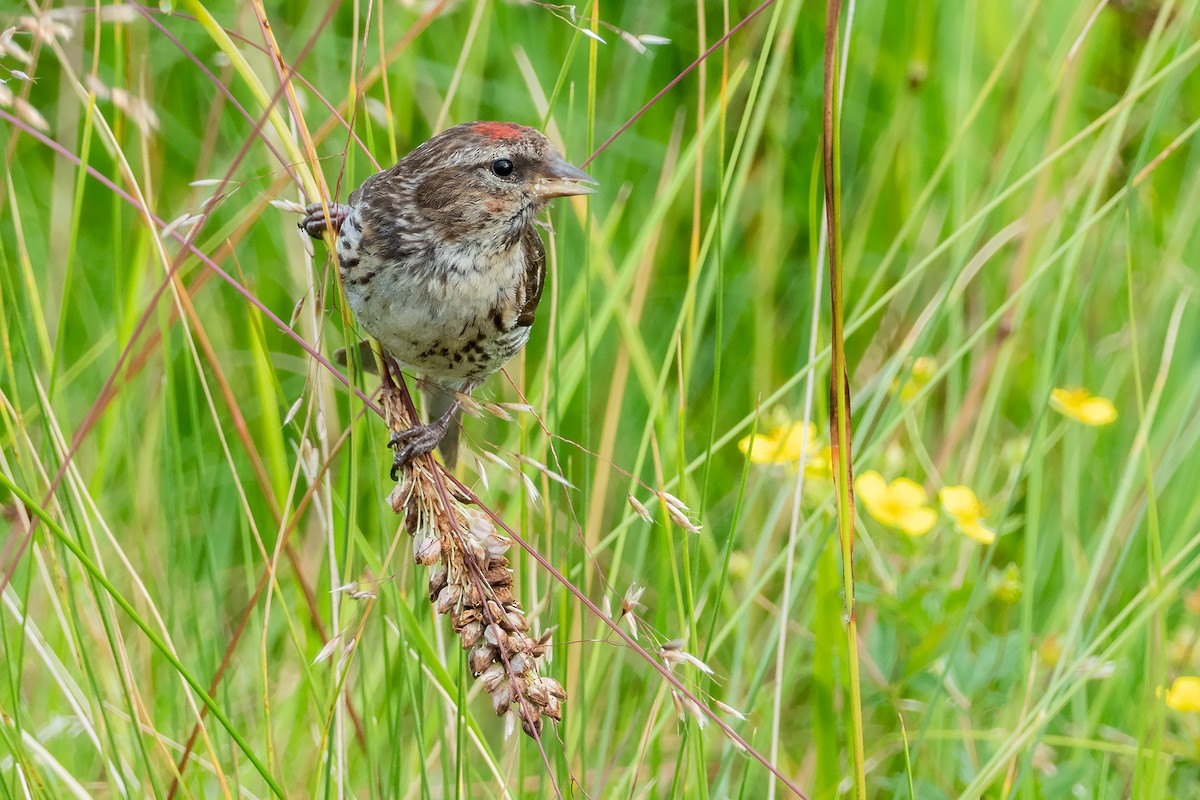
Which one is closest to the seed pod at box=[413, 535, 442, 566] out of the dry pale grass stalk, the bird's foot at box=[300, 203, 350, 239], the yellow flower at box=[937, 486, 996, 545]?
the dry pale grass stalk

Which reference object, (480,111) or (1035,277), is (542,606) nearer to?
(1035,277)

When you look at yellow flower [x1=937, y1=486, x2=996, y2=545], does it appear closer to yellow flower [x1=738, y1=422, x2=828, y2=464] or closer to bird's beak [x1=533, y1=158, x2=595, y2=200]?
yellow flower [x1=738, y1=422, x2=828, y2=464]

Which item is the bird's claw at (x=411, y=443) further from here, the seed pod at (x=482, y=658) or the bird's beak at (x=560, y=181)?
the bird's beak at (x=560, y=181)

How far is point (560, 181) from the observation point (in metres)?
2.12

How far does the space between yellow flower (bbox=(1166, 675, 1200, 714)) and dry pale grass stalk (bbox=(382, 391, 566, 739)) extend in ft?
3.84

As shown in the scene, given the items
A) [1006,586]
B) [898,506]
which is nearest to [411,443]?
[898,506]

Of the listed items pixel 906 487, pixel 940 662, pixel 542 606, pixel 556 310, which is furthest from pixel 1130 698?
pixel 556 310

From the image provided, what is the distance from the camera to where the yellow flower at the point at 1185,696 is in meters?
2.13

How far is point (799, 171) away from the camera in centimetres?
341

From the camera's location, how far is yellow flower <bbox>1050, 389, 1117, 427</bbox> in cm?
256

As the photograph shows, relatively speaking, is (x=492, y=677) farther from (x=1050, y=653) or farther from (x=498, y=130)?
(x=1050, y=653)

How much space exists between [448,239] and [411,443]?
0.57 meters

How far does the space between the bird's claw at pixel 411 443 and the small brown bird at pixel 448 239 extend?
0.34 metres

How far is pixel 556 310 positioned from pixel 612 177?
146 centimetres
